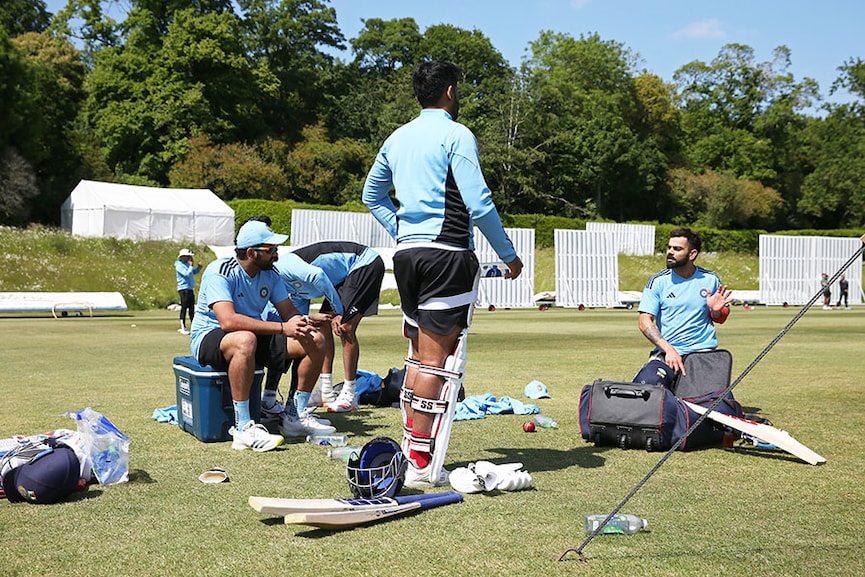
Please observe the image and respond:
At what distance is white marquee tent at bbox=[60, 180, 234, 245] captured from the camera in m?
38.4

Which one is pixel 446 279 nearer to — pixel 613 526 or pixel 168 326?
pixel 613 526

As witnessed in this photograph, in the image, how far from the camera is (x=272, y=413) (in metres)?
7.32

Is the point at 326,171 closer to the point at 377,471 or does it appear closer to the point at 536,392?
the point at 536,392

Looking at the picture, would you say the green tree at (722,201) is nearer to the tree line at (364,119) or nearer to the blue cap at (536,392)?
the tree line at (364,119)

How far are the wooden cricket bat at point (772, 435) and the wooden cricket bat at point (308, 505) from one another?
2.84 meters

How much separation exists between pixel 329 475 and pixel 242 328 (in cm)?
148

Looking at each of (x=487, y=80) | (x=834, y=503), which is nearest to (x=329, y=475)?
(x=834, y=503)

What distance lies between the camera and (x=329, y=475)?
5.48 m

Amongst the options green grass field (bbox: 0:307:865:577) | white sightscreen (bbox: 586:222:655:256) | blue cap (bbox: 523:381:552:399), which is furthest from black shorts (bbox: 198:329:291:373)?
white sightscreen (bbox: 586:222:655:256)

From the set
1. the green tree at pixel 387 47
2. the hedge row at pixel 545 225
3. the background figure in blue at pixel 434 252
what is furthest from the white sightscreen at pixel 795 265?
the green tree at pixel 387 47

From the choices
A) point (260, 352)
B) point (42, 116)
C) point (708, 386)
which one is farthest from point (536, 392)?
point (42, 116)

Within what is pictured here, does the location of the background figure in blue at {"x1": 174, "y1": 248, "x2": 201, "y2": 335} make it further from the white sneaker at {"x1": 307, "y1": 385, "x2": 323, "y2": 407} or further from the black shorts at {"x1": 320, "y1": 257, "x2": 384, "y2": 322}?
the black shorts at {"x1": 320, "y1": 257, "x2": 384, "y2": 322}

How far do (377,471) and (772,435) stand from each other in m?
3.05

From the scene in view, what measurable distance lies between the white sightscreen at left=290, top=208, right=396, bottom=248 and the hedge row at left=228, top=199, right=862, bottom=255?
19.3 ft
